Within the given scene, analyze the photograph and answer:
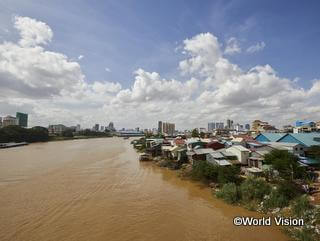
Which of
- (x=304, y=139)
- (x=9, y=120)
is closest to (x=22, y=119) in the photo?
(x=9, y=120)

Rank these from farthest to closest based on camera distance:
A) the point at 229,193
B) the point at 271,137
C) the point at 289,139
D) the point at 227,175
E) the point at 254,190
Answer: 1. the point at 271,137
2. the point at 289,139
3. the point at 227,175
4. the point at 229,193
5. the point at 254,190

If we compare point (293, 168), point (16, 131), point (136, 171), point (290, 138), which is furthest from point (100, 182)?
point (16, 131)

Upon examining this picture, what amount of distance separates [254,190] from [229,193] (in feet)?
4.73

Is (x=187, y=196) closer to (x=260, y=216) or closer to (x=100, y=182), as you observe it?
(x=260, y=216)

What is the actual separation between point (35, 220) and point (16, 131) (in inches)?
2420

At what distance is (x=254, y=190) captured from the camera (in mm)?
12078

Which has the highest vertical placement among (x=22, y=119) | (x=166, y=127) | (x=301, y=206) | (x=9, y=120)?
(x=22, y=119)

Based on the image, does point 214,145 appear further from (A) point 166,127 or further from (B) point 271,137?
(A) point 166,127

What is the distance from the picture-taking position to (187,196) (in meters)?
14.1

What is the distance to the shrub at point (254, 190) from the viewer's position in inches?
467

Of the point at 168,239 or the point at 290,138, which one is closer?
the point at 168,239

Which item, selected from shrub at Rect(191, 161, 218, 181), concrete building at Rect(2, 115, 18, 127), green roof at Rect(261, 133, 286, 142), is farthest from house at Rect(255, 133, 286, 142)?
concrete building at Rect(2, 115, 18, 127)

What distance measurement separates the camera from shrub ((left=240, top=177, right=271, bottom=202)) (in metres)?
11.9

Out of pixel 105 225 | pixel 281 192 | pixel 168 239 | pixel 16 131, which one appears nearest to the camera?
pixel 168 239
